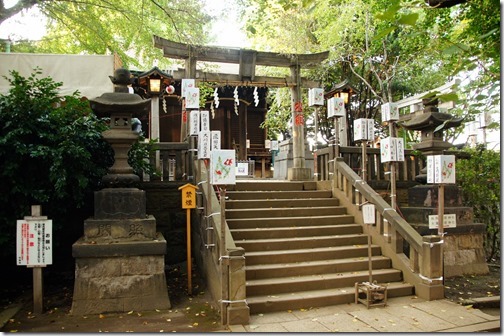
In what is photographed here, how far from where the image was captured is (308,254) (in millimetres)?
7367

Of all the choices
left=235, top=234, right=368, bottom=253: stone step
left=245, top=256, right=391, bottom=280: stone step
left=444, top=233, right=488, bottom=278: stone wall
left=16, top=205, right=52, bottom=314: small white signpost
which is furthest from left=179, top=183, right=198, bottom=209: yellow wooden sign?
left=444, top=233, right=488, bottom=278: stone wall

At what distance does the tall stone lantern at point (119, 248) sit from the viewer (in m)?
6.29

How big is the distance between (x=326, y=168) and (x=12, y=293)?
25.6 feet

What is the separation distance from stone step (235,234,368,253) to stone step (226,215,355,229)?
0.52m

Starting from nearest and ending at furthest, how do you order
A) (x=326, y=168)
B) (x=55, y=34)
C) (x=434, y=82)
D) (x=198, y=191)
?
1. (x=198, y=191)
2. (x=326, y=168)
3. (x=55, y=34)
4. (x=434, y=82)

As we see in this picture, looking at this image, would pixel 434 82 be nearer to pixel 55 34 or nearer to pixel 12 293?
pixel 55 34

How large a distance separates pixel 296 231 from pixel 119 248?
362 centimetres

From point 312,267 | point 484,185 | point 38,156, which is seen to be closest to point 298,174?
point 312,267

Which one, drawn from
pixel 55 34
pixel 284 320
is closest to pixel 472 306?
pixel 284 320

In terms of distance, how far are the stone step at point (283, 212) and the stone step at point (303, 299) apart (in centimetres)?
228

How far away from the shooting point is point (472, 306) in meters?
6.62

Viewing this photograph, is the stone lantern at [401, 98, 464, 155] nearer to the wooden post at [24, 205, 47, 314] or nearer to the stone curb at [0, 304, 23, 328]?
the wooden post at [24, 205, 47, 314]

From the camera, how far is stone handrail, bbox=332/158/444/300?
6750 mm

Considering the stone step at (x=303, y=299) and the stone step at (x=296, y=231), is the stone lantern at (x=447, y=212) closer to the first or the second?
the stone step at (x=296, y=231)
